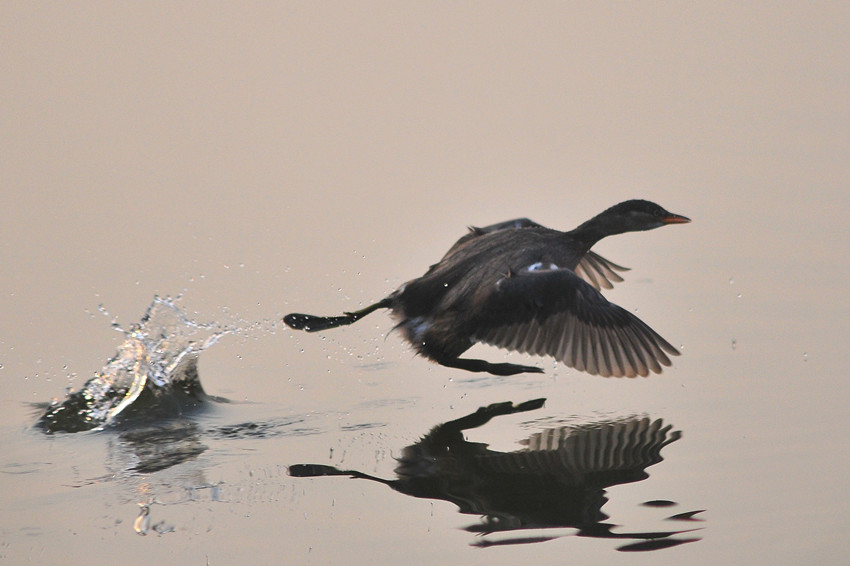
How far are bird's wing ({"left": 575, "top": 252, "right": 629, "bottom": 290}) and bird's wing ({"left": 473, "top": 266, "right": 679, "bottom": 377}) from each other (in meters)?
1.66

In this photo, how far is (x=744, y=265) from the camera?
8883mm

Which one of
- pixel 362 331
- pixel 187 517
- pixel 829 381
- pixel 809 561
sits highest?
pixel 362 331

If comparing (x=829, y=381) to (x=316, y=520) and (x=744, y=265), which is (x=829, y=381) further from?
(x=316, y=520)

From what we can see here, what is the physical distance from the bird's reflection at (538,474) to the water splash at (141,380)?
152cm

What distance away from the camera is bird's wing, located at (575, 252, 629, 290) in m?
8.27

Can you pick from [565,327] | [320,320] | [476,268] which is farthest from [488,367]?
[320,320]

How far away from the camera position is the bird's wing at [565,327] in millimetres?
6516

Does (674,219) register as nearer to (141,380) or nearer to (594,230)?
(594,230)

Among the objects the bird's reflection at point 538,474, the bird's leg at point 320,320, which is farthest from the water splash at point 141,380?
the bird's reflection at point 538,474

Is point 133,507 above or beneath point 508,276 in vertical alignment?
beneath

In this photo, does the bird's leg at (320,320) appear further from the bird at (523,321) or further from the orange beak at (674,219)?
the orange beak at (674,219)

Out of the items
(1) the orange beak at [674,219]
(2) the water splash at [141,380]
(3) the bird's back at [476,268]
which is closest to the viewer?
(2) the water splash at [141,380]

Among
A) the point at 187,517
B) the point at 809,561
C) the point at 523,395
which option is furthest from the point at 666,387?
the point at 187,517

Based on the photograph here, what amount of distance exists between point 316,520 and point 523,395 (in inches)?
86.8
